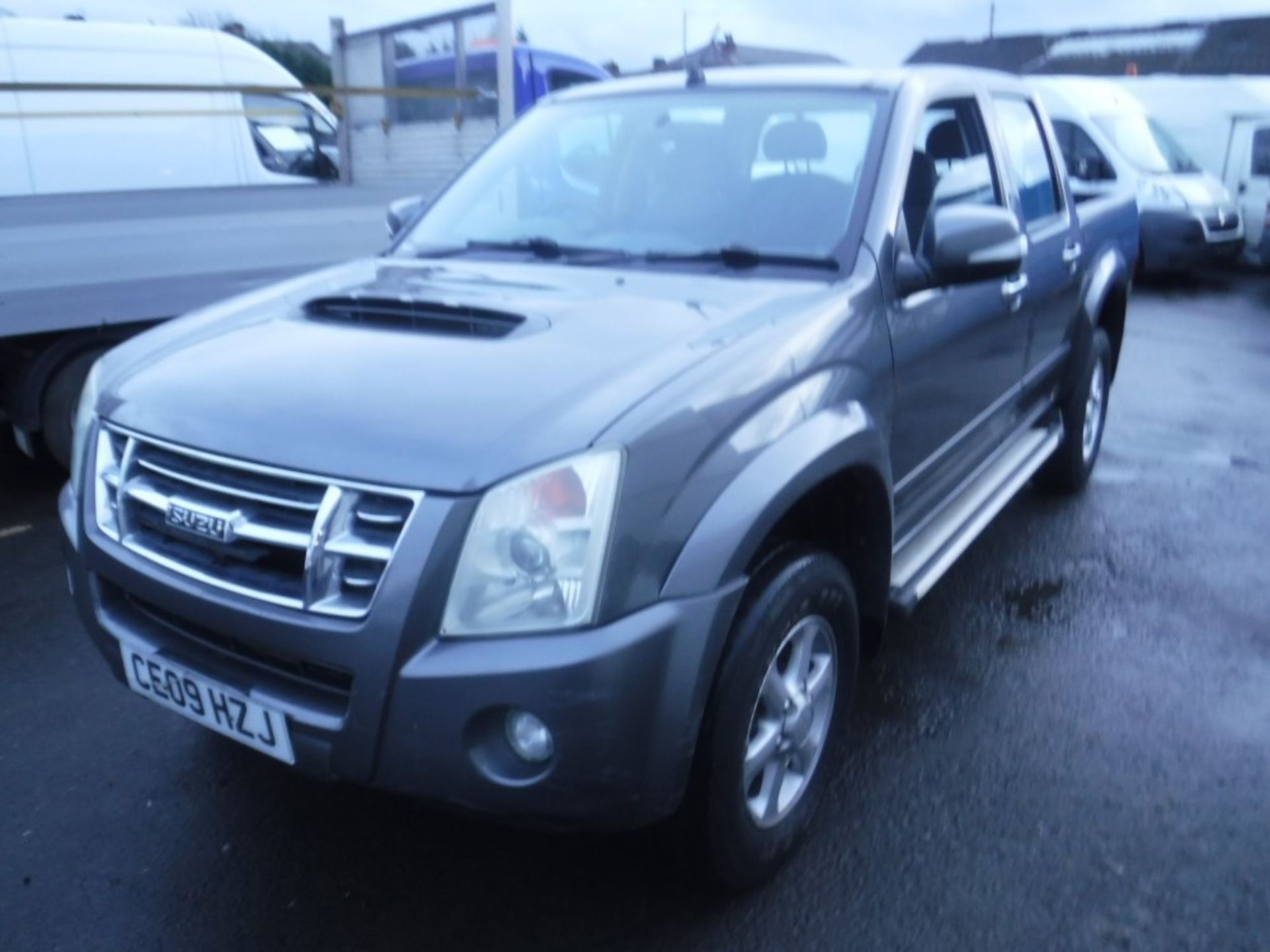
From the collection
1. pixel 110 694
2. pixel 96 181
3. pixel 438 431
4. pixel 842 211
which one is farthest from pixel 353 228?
pixel 438 431

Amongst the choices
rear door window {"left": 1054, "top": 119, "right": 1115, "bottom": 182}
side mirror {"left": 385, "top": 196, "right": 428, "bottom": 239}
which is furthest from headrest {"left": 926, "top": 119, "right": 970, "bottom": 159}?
rear door window {"left": 1054, "top": 119, "right": 1115, "bottom": 182}

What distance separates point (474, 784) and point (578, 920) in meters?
0.64

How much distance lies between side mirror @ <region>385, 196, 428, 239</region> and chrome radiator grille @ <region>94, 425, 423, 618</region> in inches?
63.0

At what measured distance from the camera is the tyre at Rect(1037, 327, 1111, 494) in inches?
197

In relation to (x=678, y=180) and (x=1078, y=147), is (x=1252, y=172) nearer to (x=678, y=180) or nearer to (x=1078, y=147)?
(x=1078, y=147)

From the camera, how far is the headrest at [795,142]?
3240mm

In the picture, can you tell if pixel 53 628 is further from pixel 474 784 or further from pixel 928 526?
pixel 928 526

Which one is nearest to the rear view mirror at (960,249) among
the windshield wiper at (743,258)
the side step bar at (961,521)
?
the windshield wiper at (743,258)

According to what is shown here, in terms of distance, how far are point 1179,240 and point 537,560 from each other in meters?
12.0

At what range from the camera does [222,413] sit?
2.27 meters

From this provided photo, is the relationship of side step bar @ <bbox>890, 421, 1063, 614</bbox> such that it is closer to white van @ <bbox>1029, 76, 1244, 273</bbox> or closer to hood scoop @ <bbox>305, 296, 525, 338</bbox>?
hood scoop @ <bbox>305, 296, 525, 338</bbox>

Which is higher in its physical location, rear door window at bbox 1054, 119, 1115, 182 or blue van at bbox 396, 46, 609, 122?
blue van at bbox 396, 46, 609, 122

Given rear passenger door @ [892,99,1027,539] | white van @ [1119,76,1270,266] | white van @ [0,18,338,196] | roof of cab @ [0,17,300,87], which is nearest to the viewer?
rear passenger door @ [892,99,1027,539]

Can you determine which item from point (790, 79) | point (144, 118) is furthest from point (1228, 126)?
point (790, 79)
